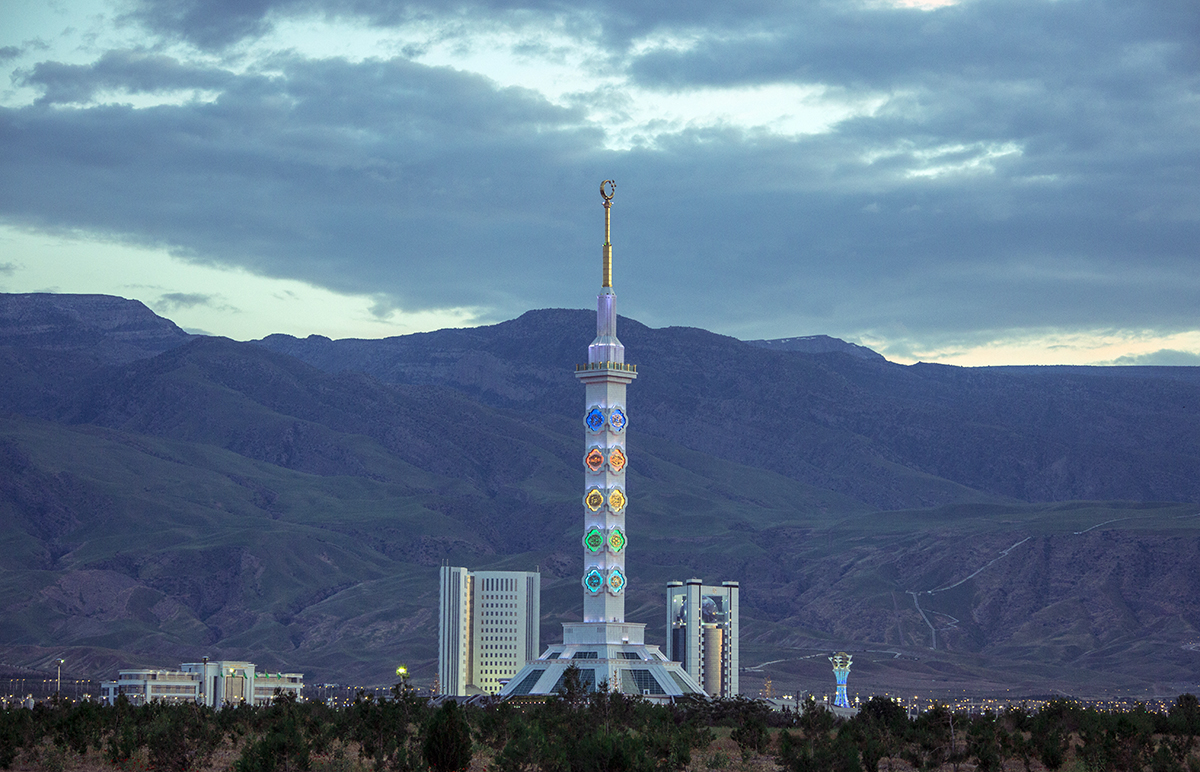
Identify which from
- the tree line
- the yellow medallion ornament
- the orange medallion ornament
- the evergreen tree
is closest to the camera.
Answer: the evergreen tree

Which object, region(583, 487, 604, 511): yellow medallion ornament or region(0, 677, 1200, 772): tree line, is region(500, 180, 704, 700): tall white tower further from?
Answer: region(0, 677, 1200, 772): tree line

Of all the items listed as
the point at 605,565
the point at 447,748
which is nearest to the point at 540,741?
the point at 447,748

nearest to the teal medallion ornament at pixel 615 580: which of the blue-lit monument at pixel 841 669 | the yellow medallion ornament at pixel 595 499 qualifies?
the yellow medallion ornament at pixel 595 499

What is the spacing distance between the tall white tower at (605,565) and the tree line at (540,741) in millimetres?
55447

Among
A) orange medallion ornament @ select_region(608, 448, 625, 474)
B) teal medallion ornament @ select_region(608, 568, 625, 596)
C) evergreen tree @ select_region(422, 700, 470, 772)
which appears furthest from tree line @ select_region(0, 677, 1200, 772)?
orange medallion ornament @ select_region(608, 448, 625, 474)

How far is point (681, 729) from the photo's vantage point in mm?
101375

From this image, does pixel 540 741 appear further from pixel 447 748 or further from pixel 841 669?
pixel 841 669

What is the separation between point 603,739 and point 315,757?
22.4 meters

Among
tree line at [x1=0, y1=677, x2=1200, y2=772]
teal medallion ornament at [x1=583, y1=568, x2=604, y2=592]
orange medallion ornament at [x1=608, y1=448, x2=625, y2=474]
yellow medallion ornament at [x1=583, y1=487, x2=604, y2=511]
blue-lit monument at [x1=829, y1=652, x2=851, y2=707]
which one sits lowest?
tree line at [x1=0, y1=677, x2=1200, y2=772]

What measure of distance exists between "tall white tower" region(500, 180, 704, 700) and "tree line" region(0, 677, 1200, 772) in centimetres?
5545

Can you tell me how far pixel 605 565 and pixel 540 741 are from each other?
9526cm

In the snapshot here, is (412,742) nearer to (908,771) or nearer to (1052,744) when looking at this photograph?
(908,771)

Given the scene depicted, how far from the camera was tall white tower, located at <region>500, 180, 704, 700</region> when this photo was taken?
17575 centimetres

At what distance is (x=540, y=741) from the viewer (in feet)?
265
